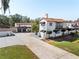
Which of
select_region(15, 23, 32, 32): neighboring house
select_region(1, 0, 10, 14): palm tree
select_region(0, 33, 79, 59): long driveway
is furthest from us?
select_region(15, 23, 32, 32): neighboring house

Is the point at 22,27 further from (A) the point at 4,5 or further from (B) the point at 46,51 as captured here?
(A) the point at 4,5

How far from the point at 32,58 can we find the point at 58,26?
37209 mm

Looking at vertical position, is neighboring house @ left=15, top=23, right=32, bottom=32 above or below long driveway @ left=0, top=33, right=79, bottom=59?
above

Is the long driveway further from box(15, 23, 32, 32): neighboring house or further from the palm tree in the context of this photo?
box(15, 23, 32, 32): neighboring house

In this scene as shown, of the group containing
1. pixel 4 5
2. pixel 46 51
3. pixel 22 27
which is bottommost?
pixel 46 51

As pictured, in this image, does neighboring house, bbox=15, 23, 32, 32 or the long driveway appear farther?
neighboring house, bbox=15, 23, 32, 32

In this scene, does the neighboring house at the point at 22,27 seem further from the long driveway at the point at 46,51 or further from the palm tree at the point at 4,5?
the palm tree at the point at 4,5

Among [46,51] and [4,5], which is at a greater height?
[4,5]

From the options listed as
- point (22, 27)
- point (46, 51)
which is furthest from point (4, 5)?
point (22, 27)

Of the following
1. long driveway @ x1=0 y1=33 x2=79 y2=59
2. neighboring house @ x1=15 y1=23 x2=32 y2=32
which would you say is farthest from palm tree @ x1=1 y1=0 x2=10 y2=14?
neighboring house @ x1=15 y1=23 x2=32 y2=32

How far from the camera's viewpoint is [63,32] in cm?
5231

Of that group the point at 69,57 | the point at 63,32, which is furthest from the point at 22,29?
the point at 69,57

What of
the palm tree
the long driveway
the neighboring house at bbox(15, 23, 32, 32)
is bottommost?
the long driveway

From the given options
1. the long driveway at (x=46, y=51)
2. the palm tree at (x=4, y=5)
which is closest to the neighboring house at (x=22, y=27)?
the long driveway at (x=46, y=51)
